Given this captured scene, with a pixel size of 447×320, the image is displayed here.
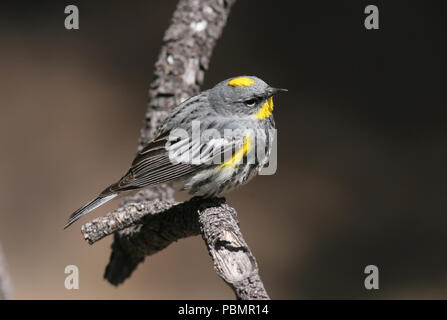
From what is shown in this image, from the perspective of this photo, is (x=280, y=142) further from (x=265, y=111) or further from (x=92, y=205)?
(x=92, y=205)

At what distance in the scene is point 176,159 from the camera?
2.06 metres

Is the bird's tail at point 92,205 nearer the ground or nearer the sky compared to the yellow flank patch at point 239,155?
nearer the ground

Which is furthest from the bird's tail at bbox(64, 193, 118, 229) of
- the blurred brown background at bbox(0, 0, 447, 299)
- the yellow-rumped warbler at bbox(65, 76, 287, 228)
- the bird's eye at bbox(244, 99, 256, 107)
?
the blurred brown background at bbox(0, 0, 447, 299)

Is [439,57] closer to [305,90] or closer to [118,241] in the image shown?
[305,90]

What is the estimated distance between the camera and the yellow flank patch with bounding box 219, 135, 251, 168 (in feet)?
6.61

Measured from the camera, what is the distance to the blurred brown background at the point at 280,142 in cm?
344

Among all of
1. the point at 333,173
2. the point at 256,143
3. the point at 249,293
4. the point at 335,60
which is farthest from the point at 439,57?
the point at 249,293

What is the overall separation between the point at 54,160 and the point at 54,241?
586mm

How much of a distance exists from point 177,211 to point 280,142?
2021 millimetres

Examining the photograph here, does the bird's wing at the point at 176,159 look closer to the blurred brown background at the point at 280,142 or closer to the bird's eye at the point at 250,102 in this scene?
the bird's eye at the point at 250,102

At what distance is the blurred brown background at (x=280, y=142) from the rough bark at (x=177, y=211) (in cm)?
115

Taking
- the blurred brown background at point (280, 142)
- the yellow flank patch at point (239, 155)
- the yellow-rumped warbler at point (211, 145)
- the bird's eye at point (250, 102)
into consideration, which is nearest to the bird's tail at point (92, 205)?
the yellow-rumped warbler at point (211, 145)

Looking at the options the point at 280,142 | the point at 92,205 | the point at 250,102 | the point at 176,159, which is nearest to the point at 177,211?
the point at 176,159

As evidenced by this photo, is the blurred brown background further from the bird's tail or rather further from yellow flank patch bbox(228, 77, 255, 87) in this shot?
yellow flank patch bbox(228, 77, 255, 87)
